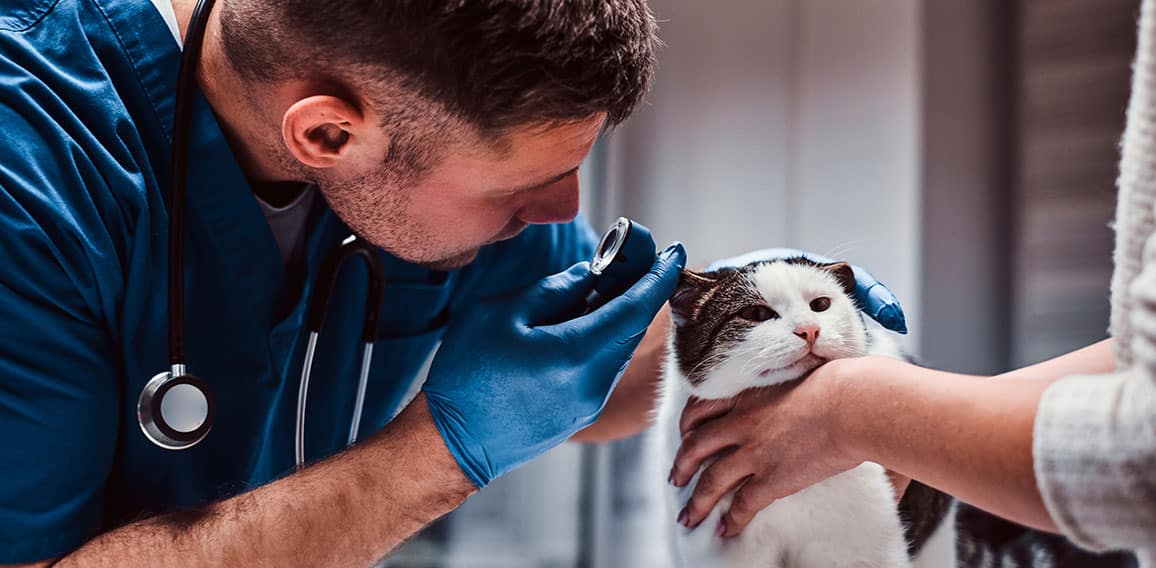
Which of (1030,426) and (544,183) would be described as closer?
(1030,426)

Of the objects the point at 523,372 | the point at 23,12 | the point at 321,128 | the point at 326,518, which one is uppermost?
the point at 23,12

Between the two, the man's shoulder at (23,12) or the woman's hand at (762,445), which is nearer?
the woman's hand at (762,445)

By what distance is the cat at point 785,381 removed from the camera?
0.87 meters

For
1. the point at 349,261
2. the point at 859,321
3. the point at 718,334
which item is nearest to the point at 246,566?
the point at 349,261

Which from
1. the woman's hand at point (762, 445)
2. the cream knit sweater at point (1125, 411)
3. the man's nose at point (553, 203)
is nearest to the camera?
the cream knit sweater at point (1125, 411)

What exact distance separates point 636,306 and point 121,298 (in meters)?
0.52

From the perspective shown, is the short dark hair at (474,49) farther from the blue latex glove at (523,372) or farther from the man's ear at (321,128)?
the blue latex glove at (523,372)

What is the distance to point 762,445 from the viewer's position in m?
0.84

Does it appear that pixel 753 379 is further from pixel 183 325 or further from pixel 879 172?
pixel 879 172

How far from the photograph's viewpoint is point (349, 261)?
1.10 meters

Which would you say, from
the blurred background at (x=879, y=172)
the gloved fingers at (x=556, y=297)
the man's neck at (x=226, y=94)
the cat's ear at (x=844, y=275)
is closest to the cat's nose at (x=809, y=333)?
the cat's ear at (x=844, y=275)

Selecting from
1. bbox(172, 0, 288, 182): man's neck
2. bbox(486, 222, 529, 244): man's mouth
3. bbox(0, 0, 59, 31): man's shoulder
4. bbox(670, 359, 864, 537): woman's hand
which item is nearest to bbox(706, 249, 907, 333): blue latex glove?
bbox(670, 359, 864, 537): woman's hand

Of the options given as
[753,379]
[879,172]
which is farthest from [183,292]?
[879,172]

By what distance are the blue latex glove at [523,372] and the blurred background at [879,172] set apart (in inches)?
41.2
